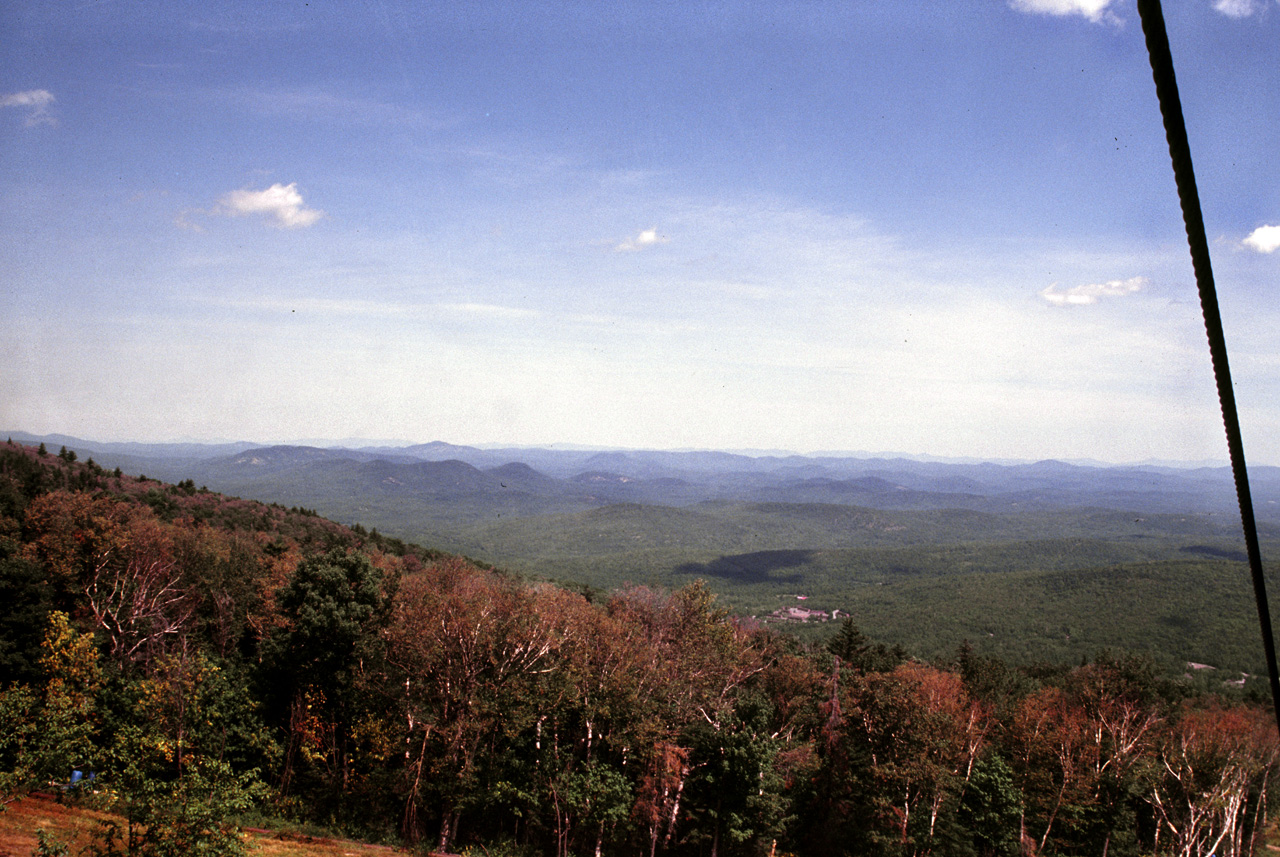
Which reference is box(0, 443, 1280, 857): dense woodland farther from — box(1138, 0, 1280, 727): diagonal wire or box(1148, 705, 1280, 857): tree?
box(1138, 0, 1280, 727): diagonal wire

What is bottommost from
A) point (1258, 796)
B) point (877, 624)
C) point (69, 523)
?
point (877, 624)

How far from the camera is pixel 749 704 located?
30.9 metres

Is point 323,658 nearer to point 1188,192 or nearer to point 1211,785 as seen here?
point 1188,192

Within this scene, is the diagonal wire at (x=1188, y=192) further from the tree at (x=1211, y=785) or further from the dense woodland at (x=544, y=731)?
the tree at (x=1211, y=785)

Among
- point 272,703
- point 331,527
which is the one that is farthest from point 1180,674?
point 331,527

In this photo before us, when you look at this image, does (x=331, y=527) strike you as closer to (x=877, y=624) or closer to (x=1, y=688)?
(x=1, y=688)

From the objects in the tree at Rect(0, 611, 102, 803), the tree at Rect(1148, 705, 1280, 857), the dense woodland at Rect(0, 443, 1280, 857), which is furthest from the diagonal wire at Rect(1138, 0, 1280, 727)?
the tree at Rect(1148, 705, 1280, 857)

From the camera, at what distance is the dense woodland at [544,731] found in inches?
1122

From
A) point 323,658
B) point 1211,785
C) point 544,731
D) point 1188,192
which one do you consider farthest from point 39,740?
point 1211,785

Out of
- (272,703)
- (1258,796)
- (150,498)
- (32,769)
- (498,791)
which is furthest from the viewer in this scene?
(150,498)

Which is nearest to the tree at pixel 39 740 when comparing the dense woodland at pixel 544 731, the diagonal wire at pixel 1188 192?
the dense woodland at pixel 544 731

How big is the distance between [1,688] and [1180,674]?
119 m

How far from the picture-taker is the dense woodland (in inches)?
1122

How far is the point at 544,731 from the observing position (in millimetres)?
31047
